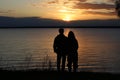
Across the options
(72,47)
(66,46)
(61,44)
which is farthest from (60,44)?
(72,47)

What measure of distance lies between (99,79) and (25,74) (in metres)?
3.67

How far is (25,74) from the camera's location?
15312 mm

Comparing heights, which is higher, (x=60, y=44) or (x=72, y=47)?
(x=60, y=44)

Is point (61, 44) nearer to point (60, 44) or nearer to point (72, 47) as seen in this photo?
point (60, 44)

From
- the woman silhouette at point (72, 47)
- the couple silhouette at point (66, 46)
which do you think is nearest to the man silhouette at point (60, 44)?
the couple silhouette at point (66, 46)

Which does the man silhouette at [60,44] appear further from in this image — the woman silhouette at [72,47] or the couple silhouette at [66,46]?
the woman silhouette at [72,47]

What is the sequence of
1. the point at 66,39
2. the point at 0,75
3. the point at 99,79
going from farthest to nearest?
the point at 66,39, the point at 0,75, the point at 99,79

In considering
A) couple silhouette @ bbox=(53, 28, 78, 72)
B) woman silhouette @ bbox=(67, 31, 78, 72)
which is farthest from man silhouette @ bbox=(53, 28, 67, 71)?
woman silhouette @ bbox=(67, 31, 78, 72)

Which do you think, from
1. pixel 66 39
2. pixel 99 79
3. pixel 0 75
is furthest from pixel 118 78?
pixel 0 75

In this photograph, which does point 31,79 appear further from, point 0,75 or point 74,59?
point 74,59

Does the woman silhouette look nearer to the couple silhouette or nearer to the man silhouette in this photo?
the couple silhouette

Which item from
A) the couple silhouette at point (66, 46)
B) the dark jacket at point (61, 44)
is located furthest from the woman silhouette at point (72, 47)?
the dark jacket at point (61, 44)

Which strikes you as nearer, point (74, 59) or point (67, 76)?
point (67, 76)

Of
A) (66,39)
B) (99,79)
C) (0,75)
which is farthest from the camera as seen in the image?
(66,39)
